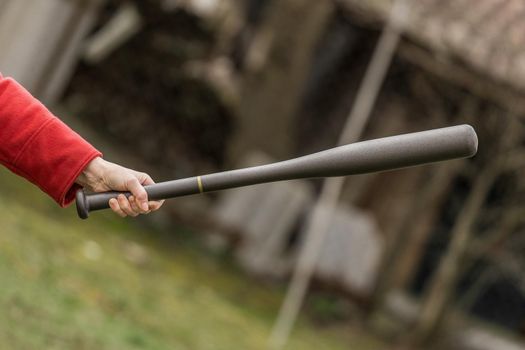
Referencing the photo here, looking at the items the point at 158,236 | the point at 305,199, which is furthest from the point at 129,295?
the point at 305,199

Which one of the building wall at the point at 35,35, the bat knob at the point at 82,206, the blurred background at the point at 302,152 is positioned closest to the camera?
the bat knob at the point at 82,206

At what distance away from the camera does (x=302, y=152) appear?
10.0 m

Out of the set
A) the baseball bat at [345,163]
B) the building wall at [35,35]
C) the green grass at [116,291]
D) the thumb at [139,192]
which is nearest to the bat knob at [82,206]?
the baseball bat at [345,163]

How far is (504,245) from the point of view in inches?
351

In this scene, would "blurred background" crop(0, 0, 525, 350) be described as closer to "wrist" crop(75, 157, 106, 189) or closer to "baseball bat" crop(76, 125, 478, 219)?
"wrist" crop(75, 157, 106, 189)

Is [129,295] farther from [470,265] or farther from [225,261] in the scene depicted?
[470,265]

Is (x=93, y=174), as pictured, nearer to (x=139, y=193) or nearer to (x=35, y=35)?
(x=139, y=193)

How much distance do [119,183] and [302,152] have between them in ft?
25.0

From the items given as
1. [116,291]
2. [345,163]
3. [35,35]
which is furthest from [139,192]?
[35,35]

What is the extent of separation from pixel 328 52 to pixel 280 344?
12.6 feet

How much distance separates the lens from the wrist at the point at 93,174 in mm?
2463

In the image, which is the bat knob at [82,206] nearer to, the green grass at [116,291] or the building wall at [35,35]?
the green grass at [116,291]

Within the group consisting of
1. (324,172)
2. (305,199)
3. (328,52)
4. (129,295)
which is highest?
(328,52)

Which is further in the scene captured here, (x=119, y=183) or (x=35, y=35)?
(x=35, y=35)
